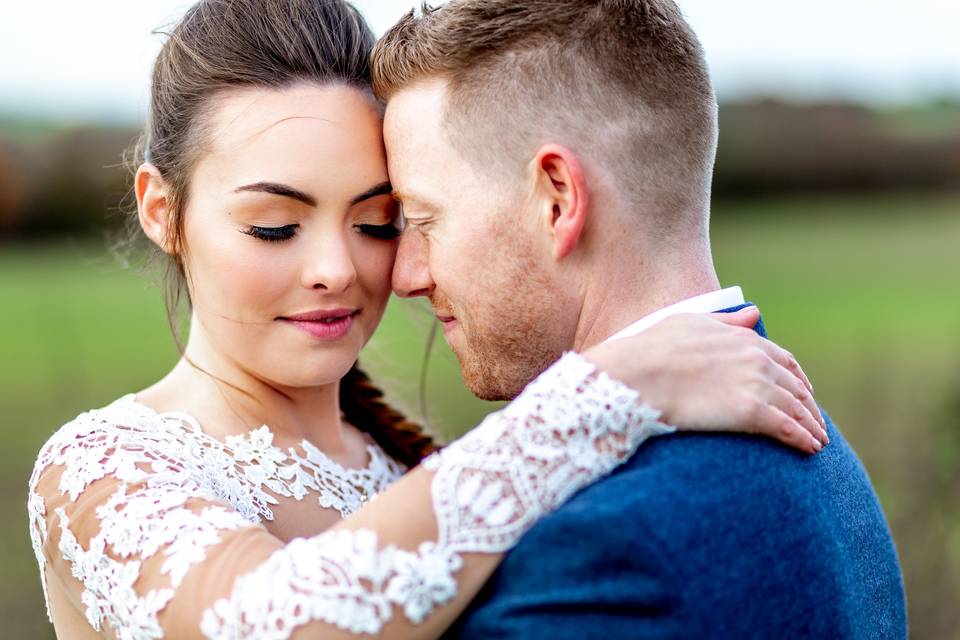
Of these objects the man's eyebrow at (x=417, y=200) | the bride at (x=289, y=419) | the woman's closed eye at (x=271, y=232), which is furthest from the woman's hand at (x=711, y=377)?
the woman's closed eye at (x=271, y=232)

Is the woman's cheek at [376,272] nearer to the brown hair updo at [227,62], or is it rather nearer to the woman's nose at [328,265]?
the woman's nose at [328,265]

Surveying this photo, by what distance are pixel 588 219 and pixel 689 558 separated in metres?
0.90

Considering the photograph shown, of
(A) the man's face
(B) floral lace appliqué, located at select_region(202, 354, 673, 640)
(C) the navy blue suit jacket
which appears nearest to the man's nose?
(A) the man's face

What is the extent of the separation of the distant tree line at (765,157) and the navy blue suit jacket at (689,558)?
794cm

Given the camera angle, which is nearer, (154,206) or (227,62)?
Result: (227,62)

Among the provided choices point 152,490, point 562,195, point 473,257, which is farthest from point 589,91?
point 152,490

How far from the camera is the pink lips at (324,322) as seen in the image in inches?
115

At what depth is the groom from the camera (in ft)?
7.42

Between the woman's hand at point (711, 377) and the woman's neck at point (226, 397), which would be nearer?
the woman's hand at point (711, 377)

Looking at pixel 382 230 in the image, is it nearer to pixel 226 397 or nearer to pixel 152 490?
pixel 226 397

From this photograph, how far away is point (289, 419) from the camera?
318 centimetres

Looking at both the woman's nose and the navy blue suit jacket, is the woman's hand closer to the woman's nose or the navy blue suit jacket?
the navy blue suit jacket

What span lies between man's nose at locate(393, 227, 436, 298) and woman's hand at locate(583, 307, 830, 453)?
28.1 inches

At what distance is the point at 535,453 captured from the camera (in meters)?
Result: 2.10
